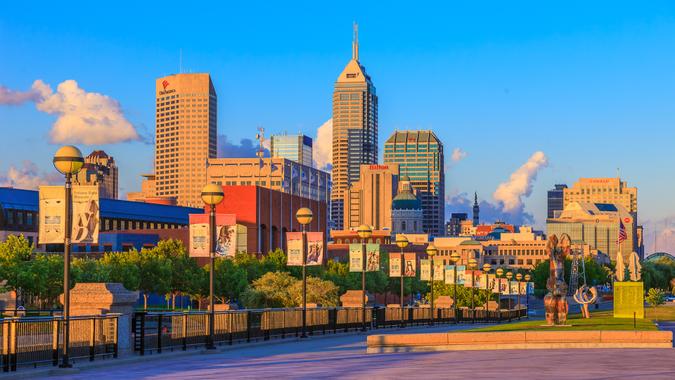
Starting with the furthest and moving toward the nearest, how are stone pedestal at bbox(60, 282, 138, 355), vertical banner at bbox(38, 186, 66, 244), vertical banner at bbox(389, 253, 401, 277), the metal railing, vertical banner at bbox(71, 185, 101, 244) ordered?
vertical banner at bbox(389, 253, 401, 277) < stone pedestal at bbox(60, 282, 138, 355) < vertical banner at bbox(71, 185, 101, 244) < vertical banner at bbox(38, 186, 66, 244) < the metal railing

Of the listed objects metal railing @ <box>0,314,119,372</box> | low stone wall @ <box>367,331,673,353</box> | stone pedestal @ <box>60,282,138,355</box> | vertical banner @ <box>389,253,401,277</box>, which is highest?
vertical banner @ <box>389,253,401,277</box>

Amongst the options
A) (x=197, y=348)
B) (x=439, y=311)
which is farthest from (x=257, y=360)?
(x=439, y=311)

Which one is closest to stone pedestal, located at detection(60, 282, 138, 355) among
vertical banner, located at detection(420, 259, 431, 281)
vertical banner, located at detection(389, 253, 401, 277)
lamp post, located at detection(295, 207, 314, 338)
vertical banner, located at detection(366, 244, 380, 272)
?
lamp post, located at detection(295, 207, 314, 338)

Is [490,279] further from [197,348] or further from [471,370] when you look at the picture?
[471,370]

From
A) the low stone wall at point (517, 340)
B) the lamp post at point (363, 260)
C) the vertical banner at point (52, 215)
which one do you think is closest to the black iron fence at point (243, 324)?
the lamp post at point (363, 260)

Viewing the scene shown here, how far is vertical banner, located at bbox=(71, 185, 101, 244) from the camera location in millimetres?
31812

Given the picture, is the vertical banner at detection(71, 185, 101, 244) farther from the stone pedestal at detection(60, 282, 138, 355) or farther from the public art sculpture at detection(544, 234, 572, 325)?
the public art sculpture at detection(544, 234, 572, 325)

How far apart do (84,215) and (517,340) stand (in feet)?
50.9

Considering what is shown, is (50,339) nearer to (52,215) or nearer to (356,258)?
(52,215)

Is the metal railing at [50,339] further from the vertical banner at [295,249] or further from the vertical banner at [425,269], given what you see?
the vertical banner at [425,269]

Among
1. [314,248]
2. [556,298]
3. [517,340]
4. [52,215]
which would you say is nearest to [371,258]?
[314,248]

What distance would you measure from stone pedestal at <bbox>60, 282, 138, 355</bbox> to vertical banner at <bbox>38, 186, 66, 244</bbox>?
439 cm

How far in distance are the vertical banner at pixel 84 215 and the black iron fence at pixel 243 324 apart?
4.37 metres

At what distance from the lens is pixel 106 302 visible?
36.0 meters
